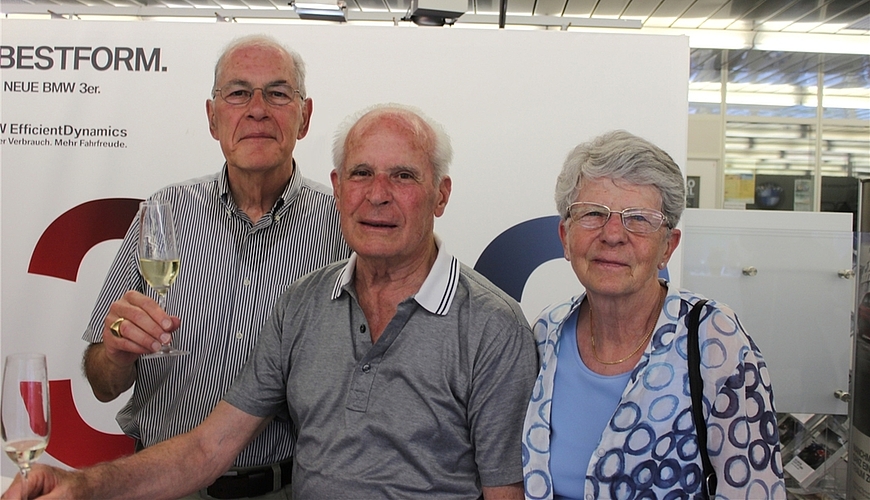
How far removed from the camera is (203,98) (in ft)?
8.22

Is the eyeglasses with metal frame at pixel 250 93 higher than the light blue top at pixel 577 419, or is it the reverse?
the eyeglasses with metal frame at pixel 250 93

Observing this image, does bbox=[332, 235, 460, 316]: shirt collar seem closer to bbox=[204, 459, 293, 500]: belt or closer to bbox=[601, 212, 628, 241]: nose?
bbox=[601, 212, 628, 241]: nose

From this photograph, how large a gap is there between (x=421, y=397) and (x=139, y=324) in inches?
28.5

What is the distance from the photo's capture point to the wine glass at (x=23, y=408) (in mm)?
1106

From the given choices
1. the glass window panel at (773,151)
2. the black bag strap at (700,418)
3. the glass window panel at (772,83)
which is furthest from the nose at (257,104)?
the glass window panel at (772,83)

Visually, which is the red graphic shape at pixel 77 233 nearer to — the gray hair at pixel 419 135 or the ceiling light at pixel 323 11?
the ceiling light at pixel 323 11

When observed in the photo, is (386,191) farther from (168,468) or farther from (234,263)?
(168,468)

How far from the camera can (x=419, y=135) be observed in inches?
61.9

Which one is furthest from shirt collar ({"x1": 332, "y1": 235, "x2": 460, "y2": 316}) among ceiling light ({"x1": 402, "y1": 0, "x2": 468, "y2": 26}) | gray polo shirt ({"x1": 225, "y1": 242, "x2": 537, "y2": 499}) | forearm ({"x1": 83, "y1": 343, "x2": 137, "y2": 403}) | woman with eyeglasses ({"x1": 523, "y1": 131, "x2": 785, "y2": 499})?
ceiling light ({"x1": 402, "y1": 0, "x2": 468, "y2": 26})

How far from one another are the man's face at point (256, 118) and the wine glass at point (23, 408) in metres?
0.93

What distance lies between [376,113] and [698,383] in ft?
3.16

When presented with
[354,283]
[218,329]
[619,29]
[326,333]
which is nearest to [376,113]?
[354,283]

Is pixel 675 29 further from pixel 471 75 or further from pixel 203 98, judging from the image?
pixel 203 98

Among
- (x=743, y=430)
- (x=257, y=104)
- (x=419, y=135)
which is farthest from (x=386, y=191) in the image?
(x=743, y=430)
